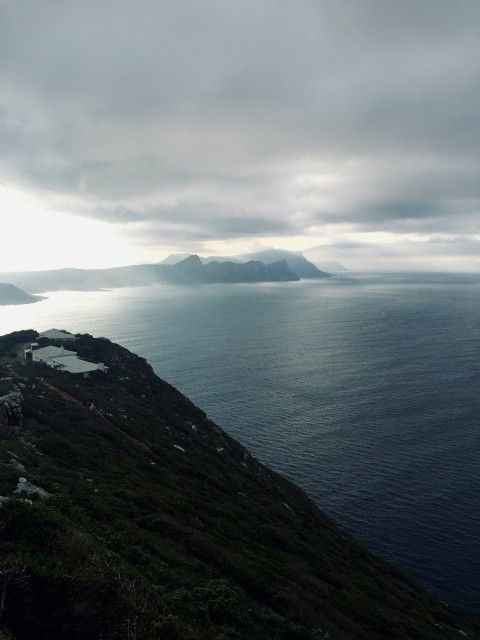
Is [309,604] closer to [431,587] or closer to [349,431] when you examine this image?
[431,587]

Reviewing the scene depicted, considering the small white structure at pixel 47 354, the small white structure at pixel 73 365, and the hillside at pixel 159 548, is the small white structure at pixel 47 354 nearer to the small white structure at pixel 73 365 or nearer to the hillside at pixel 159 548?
the small white structure at pixel 73 365

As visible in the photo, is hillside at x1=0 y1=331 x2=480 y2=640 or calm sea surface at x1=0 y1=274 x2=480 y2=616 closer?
hillside at x1=0 y1=331 x2=480 y2=640

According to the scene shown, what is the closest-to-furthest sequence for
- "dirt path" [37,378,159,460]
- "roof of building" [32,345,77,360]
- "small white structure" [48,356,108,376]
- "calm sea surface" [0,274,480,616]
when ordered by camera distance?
1. "dirt path" [37,378,159,460]
2. "calm sea surface" [0,274,480,616]
3. "small white structure" [48,356,108,376]
4. "roof of building" [32,345,77,360]

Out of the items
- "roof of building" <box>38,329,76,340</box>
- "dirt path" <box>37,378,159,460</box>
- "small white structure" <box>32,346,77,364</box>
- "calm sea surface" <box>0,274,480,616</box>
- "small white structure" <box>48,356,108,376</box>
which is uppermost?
"roof of building" <box>38,329,76,340</box>

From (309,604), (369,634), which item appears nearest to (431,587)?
(369,634)

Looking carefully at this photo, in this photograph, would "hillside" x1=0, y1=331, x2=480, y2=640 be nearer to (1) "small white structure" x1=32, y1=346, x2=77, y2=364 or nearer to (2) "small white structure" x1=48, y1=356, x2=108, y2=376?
(2) "small white structure" x1=48, y1=356, x2=108, y2=376

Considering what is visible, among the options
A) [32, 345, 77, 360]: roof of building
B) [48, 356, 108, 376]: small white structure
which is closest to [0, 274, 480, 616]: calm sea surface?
[48, 356, 108, 376]: small white structure

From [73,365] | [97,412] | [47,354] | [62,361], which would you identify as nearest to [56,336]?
[47,354]
